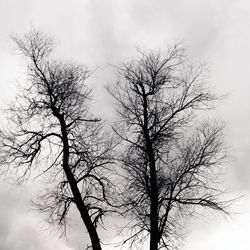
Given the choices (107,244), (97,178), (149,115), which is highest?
(149,115)

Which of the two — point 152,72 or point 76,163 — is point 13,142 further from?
point 152,72

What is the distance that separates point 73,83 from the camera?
26766 millimetres

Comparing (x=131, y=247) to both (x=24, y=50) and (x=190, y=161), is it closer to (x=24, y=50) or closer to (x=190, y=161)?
(x=190, y=161)

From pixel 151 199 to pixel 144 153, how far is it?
2.11 m

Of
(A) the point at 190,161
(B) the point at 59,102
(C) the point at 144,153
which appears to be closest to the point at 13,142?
(B) the point at 59,102

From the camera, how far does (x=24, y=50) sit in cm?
2705

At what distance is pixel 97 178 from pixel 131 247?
11.3 ft

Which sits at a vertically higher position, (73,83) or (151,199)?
(73,83)

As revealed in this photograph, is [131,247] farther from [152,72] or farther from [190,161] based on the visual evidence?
[152,72]

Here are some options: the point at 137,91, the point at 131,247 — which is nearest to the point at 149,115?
the point at 137,91

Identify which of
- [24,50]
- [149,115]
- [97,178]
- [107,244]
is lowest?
[107,244]

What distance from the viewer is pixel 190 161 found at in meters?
27.3

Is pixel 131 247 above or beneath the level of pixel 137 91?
beneath

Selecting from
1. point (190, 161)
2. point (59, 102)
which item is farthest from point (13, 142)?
point (190, 161)
